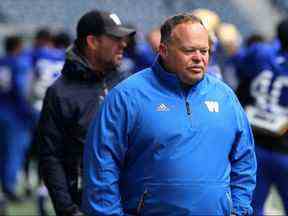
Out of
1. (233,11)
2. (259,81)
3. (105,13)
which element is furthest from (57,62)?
(233,11)

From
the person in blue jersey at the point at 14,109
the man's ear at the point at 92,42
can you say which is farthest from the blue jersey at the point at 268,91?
the person in blue jersey at the point at 14,109

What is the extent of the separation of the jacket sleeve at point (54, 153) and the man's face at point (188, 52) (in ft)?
3.23

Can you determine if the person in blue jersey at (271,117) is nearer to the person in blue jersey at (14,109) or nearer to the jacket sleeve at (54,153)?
the jacket sleeve at (54,153)

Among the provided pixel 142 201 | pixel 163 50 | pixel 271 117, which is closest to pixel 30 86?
pixel 271 117

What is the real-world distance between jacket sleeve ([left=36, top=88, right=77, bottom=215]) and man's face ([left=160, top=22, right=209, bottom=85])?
0.99 m

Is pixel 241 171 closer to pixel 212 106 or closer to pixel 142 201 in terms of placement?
pixel 212 106

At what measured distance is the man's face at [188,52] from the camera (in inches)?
171

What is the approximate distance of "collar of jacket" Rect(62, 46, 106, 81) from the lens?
5.25 m

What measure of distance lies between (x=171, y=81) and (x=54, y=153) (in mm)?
1057

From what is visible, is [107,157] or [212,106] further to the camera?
[212,106]

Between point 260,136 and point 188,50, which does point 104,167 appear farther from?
point 260,136

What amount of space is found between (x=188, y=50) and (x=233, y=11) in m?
17.1

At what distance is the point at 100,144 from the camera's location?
4312 mm

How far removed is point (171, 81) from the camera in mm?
4379
